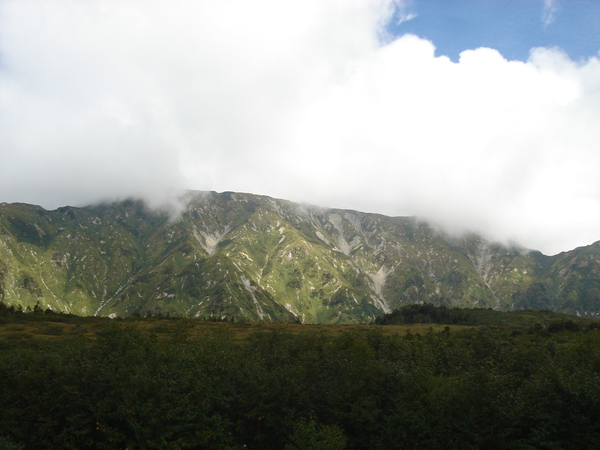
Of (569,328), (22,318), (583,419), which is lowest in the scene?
(22,318)

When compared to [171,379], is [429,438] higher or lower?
lower

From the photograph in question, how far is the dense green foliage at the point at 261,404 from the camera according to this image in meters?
34.4

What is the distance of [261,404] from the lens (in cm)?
4391

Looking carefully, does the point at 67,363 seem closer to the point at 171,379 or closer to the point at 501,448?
the point at 171,379

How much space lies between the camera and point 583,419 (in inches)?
1356

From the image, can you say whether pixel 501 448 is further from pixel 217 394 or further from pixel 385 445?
pixel 217 394

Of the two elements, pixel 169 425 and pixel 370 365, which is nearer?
pixel 169 425

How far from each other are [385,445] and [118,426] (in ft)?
94.5

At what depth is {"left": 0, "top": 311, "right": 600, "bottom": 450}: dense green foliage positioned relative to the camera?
34.4 meters

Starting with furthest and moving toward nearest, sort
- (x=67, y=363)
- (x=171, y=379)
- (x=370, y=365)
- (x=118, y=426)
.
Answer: (x=370, y=365) < (x=67, y=363) < (x=171, y=379) < (x=118, y=426)

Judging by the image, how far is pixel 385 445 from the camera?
40594mm

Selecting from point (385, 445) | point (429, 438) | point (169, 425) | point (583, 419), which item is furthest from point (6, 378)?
point (583, 419)

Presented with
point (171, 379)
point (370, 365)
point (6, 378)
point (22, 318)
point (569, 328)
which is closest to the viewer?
point (171, 379)

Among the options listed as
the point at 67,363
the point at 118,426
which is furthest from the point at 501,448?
the point at 67,363
